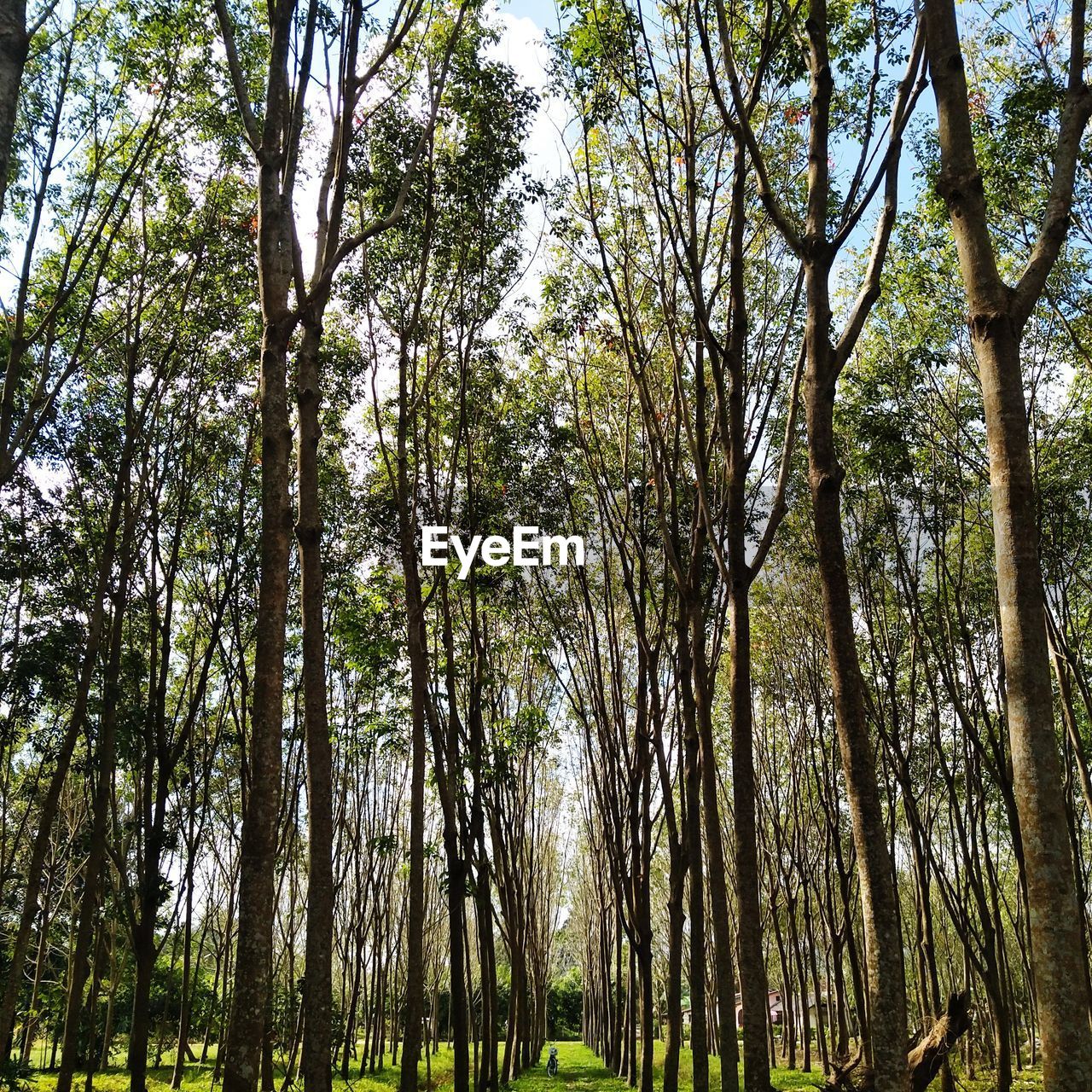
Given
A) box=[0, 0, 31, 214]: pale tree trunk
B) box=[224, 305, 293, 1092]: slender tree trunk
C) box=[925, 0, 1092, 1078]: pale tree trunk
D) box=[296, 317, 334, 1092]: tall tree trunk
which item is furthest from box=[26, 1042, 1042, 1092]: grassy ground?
box=[0, 0, 31, 214]: pale tree trunk

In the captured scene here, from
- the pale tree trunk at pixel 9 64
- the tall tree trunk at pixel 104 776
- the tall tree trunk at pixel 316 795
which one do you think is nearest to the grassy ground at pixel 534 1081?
the tall tree trunk at pixel 104 776

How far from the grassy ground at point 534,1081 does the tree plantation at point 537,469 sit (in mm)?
549

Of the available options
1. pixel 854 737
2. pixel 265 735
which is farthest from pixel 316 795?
pixel 854 737

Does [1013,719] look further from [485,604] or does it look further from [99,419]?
[99,419]

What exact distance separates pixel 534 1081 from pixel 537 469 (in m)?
14.3

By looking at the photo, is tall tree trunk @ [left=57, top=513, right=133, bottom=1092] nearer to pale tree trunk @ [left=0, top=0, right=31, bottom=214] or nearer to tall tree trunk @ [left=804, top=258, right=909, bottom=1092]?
pale tree trunk @ [left=0, top=0, right=31, bottom=214]

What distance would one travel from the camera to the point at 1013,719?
10.5 feet

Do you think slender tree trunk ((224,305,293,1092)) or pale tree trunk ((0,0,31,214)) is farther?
slender tree trunk ((224,305,293,1092))

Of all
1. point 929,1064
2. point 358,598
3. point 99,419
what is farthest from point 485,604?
point 929,1064

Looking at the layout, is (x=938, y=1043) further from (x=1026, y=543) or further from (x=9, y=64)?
(x=9, y=64)

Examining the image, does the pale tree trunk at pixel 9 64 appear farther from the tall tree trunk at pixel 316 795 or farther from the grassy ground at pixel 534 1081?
the grassy ground at pixel 534 1081

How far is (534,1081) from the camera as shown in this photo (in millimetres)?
18672

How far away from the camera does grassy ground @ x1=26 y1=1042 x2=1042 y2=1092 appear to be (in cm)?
1534

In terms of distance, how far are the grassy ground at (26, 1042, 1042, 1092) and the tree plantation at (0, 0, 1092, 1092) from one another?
55 centimetres
